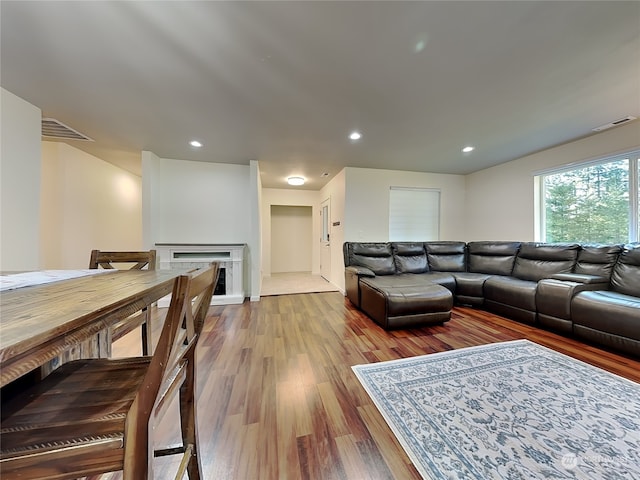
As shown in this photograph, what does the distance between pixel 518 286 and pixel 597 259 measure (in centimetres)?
88

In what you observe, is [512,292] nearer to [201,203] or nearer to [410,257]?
[410,257]

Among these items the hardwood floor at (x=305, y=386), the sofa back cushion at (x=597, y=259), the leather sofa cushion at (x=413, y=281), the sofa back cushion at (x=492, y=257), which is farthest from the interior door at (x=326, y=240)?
the sofa back cushion at (x=597, y=259)

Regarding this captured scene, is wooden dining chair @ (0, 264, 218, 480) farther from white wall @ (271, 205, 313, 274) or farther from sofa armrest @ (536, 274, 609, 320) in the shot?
white wall @ (271, 205, 313, 274)

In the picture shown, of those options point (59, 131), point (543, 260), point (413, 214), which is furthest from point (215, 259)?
point (543, 260)

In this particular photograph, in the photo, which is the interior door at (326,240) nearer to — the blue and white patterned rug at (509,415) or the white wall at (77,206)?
the blue and white patterned rug at (509,415)

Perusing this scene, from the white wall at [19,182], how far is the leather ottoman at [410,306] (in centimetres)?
373

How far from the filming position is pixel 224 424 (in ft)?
4.35

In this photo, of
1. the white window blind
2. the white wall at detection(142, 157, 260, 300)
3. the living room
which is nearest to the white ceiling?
the living room

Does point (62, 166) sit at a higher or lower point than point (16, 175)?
higher

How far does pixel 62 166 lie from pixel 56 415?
14.3ft

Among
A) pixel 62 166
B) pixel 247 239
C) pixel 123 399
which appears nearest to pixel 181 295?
pixel 123 399

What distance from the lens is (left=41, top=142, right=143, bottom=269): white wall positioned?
3297 mm

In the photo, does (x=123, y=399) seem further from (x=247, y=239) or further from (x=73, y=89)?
(x=247, y=239)

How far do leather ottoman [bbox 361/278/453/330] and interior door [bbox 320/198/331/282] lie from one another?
2601 mm
